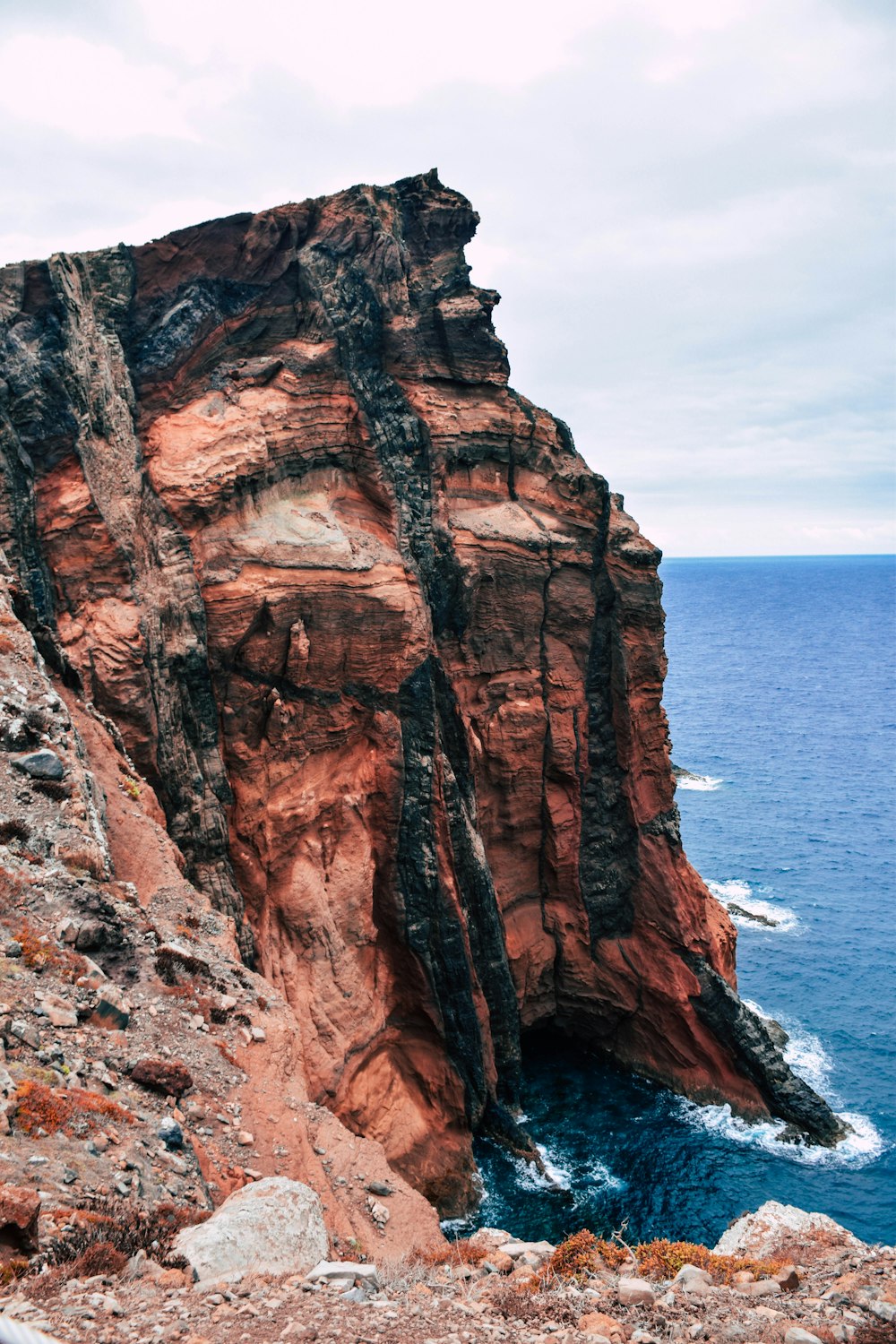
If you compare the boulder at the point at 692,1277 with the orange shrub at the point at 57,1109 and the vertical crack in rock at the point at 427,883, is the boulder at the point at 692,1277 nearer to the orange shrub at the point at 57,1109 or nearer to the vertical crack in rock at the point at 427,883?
the orange shrub at the point at 57,1109

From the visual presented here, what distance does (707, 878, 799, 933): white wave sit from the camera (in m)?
63.4

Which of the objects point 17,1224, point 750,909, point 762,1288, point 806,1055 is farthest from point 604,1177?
point 17,1224

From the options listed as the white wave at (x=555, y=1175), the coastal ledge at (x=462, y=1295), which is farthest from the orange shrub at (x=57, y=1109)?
the white wave at (x=555, y=1175)

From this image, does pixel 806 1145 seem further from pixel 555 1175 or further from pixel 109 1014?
pixel 109 1014

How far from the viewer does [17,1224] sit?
34.5 ft

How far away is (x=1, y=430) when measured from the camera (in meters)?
31.2

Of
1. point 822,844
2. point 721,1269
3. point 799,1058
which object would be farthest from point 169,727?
point 822,844

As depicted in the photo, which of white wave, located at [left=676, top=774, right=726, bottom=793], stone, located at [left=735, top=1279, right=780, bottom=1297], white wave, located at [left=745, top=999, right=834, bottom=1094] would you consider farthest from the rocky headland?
white wave, located at [left=676, top=774, right=726, bottom=793]

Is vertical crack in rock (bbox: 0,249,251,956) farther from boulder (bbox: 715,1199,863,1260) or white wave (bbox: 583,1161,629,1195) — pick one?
white wave (bbox: 583,1161,629,1195)

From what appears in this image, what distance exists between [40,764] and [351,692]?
17417mm

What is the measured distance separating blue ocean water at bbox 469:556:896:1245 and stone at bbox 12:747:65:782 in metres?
27.3

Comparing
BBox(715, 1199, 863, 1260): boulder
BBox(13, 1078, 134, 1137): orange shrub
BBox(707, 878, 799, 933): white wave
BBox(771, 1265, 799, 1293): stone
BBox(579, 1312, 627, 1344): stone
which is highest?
BBox(13, 1078, 134, 1137): orange shrub

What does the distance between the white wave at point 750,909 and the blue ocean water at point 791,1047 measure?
0.19 m

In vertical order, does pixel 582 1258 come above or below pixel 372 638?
below
